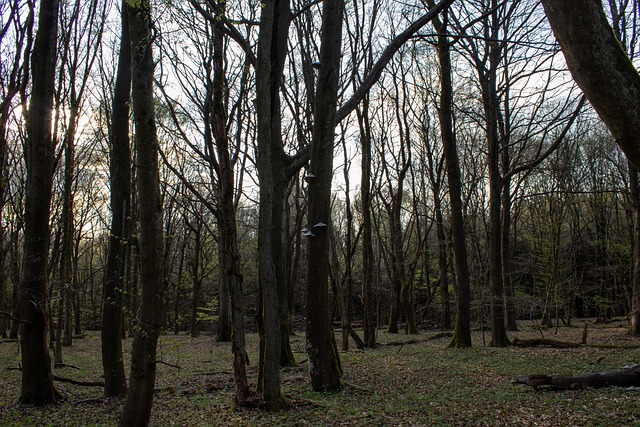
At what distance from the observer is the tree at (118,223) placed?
258 inches

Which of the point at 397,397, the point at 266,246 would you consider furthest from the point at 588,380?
the point at 266,246

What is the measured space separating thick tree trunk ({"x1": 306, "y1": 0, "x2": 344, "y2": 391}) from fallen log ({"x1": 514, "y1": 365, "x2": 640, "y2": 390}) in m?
2.96

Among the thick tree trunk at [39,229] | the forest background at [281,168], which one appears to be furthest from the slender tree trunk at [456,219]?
the thick tree trunk at [39,229]

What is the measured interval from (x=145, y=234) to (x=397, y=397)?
4.51 metres

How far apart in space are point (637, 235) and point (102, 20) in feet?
54.7

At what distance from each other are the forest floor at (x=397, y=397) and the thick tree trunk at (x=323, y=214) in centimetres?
46

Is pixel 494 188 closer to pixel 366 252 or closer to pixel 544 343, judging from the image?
pixel 366 252

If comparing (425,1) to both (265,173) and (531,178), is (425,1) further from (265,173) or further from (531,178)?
(531,178)

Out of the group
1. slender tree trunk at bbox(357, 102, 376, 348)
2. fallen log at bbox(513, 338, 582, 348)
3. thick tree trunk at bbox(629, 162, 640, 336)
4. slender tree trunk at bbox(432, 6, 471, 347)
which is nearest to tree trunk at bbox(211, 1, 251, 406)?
slender tree trunk at bbox(357, 102, 376, 348)

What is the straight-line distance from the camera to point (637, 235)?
12.5 meters

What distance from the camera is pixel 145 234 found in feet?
13.1

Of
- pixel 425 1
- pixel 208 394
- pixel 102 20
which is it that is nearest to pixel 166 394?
pixel 208 394

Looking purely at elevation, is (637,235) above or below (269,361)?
above

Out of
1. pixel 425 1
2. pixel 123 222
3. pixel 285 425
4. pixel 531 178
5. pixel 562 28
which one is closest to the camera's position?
pixel 562 28
